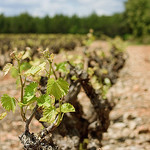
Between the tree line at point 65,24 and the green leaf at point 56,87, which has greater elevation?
the tree line at point 65,24

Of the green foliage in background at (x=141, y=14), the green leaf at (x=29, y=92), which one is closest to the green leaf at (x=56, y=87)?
the green leaf at (x=29, y=92)

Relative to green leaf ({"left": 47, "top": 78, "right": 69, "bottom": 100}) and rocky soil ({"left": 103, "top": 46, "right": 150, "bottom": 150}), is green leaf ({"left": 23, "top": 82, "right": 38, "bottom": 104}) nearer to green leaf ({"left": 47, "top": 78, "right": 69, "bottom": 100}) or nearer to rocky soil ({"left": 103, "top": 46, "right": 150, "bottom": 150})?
green leaf ({"left": 47, "top": 78, "right": 69, "bottom": 100})

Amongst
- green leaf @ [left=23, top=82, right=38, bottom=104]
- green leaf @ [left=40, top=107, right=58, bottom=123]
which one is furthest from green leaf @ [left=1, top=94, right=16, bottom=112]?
green leaf @ [left=40, top=107, right=58, bottom=123]

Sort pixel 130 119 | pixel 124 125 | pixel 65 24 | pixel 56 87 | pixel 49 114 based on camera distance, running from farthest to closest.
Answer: pixel 65 24
pixel 130 119
pixel 124 125
pixel 49 114
pixel 56 87

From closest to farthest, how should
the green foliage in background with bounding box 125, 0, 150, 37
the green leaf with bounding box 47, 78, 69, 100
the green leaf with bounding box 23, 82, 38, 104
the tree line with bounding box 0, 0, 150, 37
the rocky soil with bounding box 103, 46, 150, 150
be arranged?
the green leaf with bounding box 47, 78, 69, 100 → the green leaf with bounding box 23, 82, 38, 104 → the rocky soil with bounding box 103, 46, 150, 150 → the green foliage in background with bounding box 125, 0, 150, 37 → the tree line with bounding box 0, 0, 150, 37

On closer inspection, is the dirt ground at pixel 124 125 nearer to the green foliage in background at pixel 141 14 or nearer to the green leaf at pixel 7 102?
the green leaf at pixel 7 102

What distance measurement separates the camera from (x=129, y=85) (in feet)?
20.0

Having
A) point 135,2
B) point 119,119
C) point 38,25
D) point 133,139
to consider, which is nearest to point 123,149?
point 133,139

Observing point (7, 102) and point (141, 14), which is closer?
point (7, 102)

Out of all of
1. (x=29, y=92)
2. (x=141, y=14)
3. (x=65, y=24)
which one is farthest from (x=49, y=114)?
(x=65, y=24)

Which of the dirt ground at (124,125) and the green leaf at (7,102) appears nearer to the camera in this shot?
the green leaf at (7,102)

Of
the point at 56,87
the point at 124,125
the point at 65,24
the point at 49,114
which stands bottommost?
the point at 124,125

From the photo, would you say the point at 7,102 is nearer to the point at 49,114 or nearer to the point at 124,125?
the point at 49,114

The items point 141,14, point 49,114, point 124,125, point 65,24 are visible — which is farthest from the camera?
point 65,24
